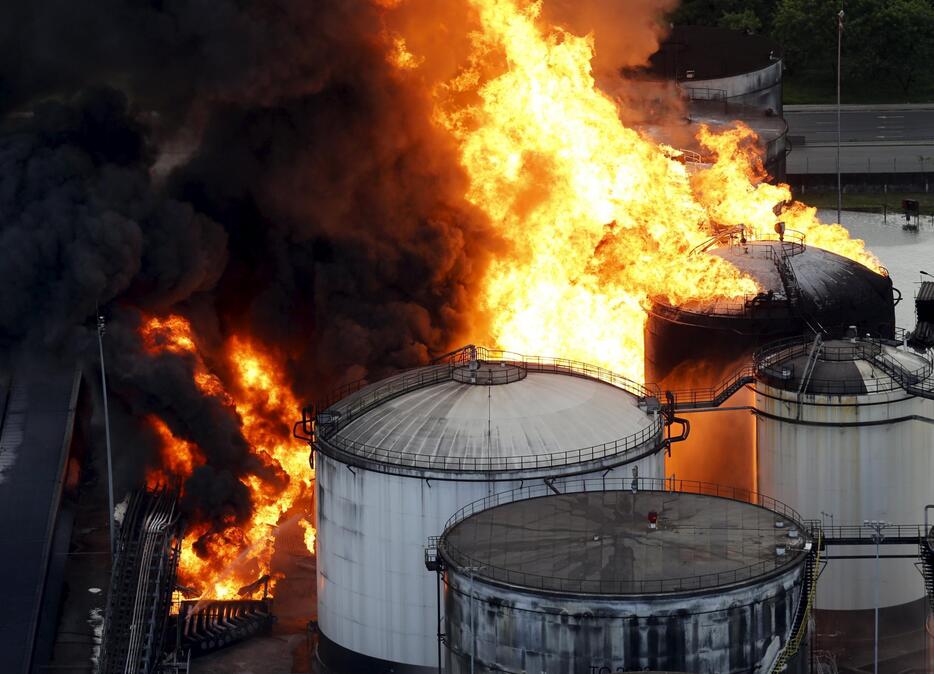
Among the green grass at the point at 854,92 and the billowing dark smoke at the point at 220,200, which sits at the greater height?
the green grass at the point at 854,92

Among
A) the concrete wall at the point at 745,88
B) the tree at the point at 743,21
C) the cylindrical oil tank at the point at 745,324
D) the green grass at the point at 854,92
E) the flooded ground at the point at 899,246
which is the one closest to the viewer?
the cylindrical oil tank at the point at 745,324

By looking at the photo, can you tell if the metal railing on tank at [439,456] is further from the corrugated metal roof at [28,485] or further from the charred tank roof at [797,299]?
the corrugated metal roof at [28,485]

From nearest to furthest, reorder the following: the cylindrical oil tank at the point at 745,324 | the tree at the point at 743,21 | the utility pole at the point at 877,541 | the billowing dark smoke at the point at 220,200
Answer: the utility pole at the point at 877,541 → the cylindrical oil tank at the point at 745,324 → the billowing dark smoke at the point at 220,200 → the tree at the point at 743,21

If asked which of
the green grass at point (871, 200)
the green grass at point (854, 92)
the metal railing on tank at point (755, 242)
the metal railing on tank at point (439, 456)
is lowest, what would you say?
the metal railing on tank at point (439, 456)

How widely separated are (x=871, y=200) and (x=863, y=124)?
1643 cm

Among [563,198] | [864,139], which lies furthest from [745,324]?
[864,139]

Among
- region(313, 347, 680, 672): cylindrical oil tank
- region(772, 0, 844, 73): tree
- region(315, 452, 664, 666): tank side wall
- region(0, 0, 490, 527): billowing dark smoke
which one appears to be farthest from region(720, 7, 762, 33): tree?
region(315, 452, 664, 666): tank side wall

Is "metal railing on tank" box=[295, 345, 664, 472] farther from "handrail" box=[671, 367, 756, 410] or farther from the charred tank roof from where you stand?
the charred tank roof

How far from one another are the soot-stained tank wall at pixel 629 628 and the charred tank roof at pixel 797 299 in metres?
18.2

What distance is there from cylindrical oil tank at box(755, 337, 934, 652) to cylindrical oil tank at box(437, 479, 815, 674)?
29.2ft

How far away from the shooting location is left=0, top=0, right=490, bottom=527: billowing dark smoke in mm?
74438

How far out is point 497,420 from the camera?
66.1 metres

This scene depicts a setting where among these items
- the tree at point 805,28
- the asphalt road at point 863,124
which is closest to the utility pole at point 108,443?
the asphalt road at point 863,124

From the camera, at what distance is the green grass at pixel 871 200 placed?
4879 inches
